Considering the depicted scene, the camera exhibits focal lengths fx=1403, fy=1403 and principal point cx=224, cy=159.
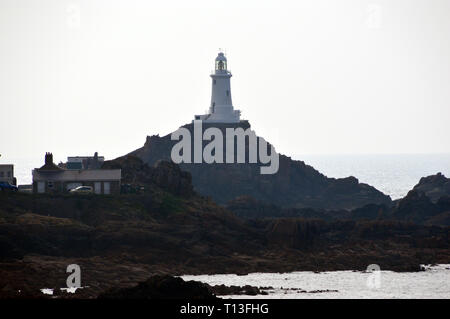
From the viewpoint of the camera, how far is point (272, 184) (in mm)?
158375

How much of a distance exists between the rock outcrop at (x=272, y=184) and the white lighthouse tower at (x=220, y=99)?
1745mm

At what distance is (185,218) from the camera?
11488cm

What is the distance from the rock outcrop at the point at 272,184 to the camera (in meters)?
157

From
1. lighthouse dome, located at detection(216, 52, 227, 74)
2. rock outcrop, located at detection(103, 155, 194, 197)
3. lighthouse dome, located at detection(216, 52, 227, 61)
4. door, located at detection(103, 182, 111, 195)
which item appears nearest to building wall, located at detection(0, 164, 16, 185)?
rock outcrop, located at detection(103, 155, 194, 197)

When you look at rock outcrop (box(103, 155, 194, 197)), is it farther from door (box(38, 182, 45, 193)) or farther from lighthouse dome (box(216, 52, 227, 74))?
lighthouse dome (box(216, 52, 227, 74))

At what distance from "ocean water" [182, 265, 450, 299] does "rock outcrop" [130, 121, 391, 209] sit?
49.3m

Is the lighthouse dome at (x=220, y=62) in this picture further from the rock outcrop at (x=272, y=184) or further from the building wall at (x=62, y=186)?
the building wall at (x=62, y=186)

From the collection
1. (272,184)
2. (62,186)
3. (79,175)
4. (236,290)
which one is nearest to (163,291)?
(236,290)

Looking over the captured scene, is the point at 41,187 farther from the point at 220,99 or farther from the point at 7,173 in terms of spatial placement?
the point at 220,99

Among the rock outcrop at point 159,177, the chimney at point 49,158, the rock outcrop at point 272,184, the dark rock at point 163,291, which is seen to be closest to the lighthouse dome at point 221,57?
the rock outcrop at point 272,184
